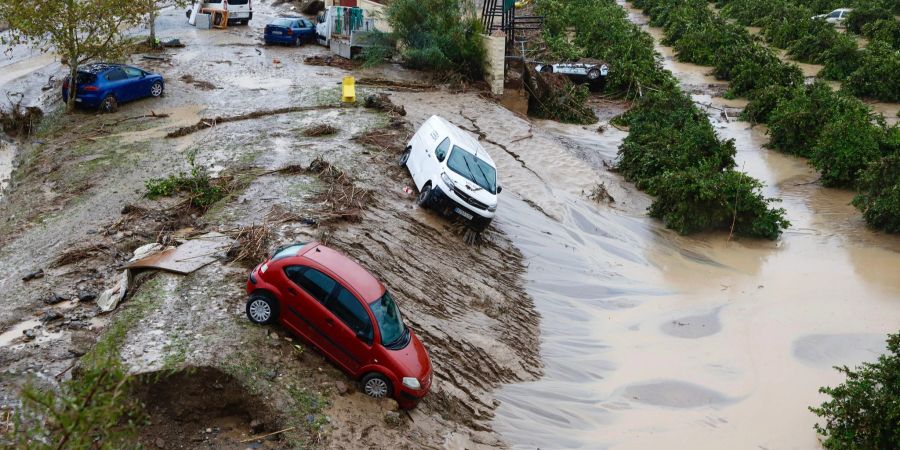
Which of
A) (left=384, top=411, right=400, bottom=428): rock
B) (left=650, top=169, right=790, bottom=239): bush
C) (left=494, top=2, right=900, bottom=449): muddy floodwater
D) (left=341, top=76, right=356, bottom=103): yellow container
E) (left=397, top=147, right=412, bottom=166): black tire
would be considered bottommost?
(left=494, top=2, right=900, bottom=449): muddy floodwater

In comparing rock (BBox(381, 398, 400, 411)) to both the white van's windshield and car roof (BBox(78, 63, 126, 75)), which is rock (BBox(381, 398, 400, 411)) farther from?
car roof (BBox(78, 63, 126, 75))

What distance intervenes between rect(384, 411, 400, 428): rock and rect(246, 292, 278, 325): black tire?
2.04 metres

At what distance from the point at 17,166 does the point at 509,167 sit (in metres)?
13.2

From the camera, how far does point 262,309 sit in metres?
10.5

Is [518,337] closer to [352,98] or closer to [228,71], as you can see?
[352,98]

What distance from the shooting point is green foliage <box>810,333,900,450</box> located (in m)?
11.0

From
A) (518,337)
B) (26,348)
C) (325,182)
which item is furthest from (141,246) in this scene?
(518,337)

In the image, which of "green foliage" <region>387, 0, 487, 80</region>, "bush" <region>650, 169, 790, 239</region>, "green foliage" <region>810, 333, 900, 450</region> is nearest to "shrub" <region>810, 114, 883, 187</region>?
"bush" <region>650, 169, 790, 239</region>

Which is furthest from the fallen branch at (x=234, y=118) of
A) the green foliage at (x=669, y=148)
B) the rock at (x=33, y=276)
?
the green foliage at (x=669, y=148)

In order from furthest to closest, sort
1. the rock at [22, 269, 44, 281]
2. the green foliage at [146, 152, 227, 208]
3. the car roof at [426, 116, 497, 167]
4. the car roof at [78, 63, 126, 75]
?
the car roof at [78, 63, 126, 75], the car roof at [426, 116, 497, 167], the green foliage at [146, 152, 227, 208], the rock at [22, 269, 44, 281]

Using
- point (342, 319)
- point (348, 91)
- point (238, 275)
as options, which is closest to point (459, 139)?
point (238, 275)

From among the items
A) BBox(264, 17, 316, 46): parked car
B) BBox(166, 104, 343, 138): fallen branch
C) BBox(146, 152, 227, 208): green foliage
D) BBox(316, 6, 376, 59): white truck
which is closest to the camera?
BBox(146, 152, 227, 208): green foliage

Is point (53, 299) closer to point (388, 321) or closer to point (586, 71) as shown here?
point (388, 321)

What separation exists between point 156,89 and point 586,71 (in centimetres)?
1878
